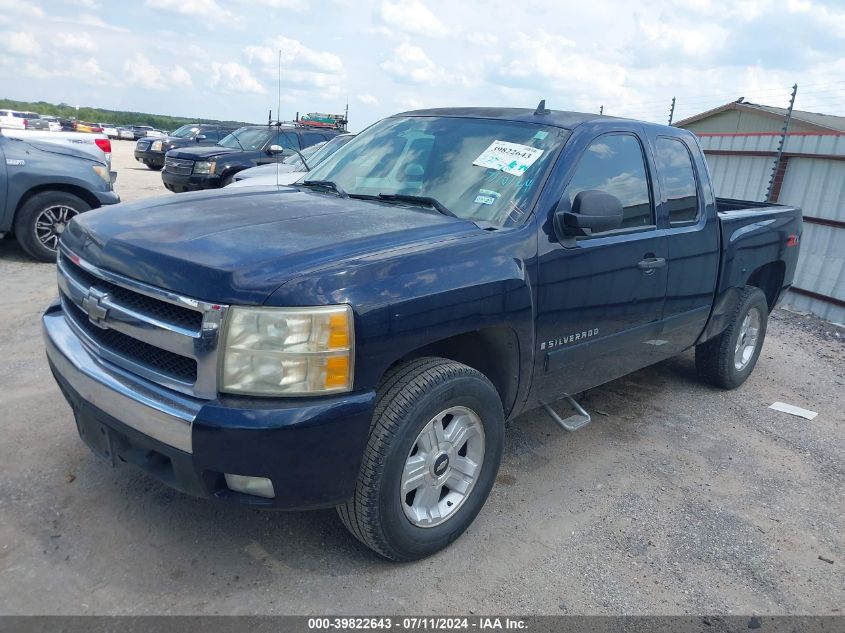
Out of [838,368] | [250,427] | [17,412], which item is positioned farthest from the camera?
[838,368]

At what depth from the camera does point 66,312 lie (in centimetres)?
312

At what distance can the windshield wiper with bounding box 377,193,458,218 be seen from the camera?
3.23 meters

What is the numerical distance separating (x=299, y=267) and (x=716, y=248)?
309 centimetres

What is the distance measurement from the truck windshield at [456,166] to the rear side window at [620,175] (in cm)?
20

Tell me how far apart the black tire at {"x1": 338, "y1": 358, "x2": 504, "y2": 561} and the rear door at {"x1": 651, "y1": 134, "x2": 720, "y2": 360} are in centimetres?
170

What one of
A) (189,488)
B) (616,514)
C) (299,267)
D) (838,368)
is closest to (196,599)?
(189,488)

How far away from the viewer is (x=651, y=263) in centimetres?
375

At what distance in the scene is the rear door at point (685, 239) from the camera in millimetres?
3994

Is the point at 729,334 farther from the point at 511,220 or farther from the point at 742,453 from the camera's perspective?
the point at 511,220

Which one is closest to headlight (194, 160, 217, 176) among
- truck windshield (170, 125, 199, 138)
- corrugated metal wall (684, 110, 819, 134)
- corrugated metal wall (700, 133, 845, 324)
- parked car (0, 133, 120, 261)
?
parked car (0, 133, 120, 261)

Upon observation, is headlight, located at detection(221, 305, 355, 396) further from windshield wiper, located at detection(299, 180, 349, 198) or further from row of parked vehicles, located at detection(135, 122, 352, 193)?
row of parked vehicles, located at detection(135, 122, 352, 193)

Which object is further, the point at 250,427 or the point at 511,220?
the point at 511,220

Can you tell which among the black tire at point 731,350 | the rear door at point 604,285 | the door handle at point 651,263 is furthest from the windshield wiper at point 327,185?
the black tire at point 731,350

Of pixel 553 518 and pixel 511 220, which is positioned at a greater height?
pixel 511 220
